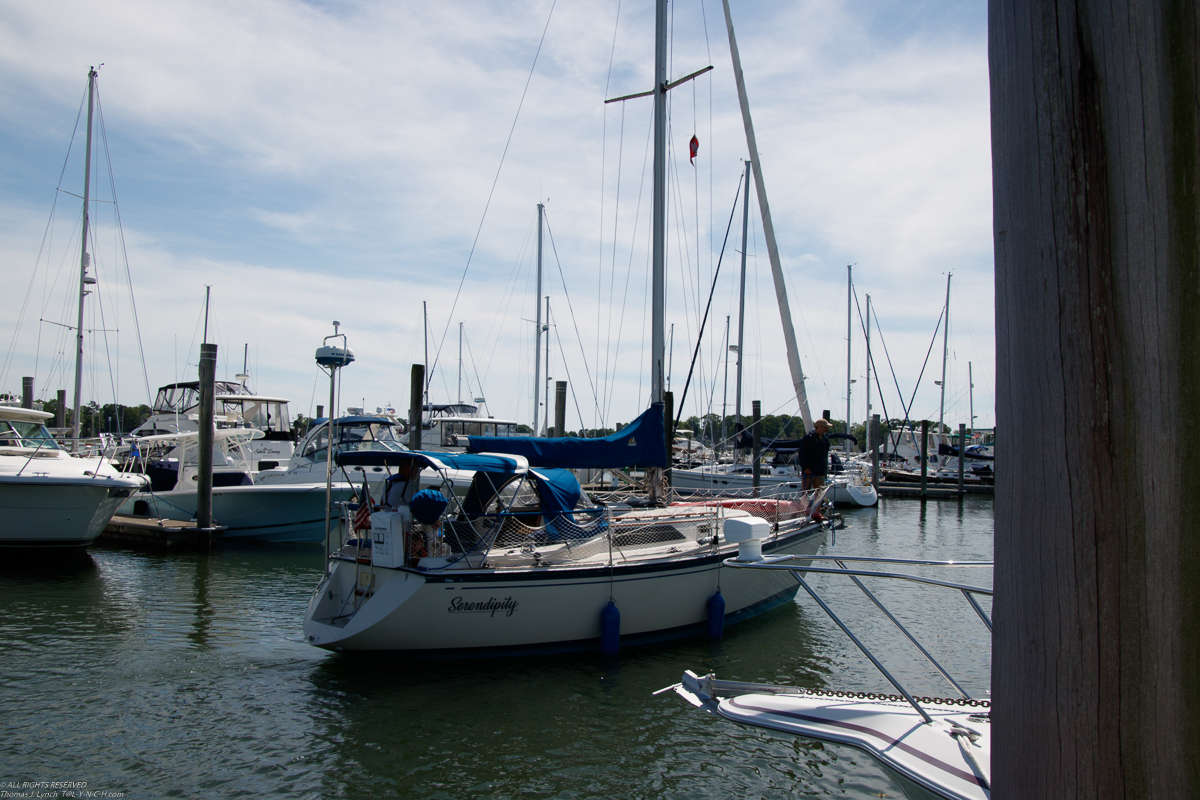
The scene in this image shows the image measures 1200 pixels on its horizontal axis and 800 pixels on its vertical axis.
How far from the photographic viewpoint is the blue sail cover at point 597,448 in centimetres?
1098

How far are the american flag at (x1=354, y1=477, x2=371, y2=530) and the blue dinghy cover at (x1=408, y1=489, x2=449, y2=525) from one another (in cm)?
99

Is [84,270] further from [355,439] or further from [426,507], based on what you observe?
[426,507]

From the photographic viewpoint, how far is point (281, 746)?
21.8 ft

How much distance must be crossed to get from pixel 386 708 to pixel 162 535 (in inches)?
508

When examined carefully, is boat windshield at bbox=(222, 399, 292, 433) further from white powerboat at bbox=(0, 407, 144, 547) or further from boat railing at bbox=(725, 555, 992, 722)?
boat railing at bbox=(725, 555, 992, 722)

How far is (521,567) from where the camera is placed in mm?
8914

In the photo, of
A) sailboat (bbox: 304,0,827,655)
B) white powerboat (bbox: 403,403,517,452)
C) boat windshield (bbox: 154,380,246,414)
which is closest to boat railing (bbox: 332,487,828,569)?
sailboat (bbox: 304,0,827,655)

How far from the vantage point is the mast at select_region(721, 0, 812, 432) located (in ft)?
42.4

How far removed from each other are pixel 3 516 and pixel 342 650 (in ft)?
33.6

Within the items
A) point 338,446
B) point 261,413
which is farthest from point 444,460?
point 261,413

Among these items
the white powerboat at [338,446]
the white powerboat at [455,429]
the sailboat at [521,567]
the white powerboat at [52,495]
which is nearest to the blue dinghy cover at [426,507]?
the sailboat at [521,567]

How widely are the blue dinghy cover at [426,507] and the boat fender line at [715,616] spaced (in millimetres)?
3978

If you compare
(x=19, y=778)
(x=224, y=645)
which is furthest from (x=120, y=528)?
(x=19, y=778)

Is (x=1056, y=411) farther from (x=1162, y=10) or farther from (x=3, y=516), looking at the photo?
(x=3, y=516)
